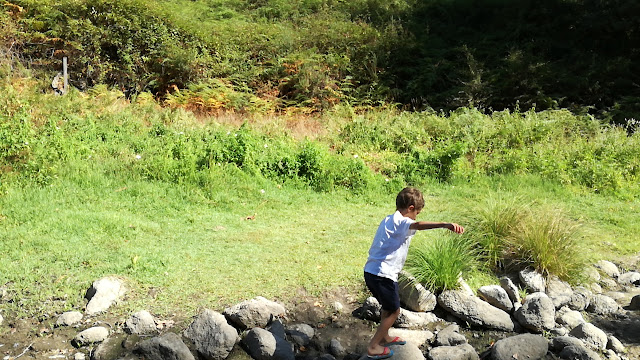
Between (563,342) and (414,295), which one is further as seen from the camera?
(414,295)

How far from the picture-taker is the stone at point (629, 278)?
619 cm

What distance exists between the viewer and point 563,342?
471 centimetres

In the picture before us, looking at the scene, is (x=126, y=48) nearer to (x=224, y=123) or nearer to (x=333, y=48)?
(x=224, y=123)

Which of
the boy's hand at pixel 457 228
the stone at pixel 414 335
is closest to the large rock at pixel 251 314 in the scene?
the stone at pixel 414 335

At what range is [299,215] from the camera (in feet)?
25.1

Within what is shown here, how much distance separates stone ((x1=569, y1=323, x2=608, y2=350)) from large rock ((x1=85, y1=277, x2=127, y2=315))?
13.5 ft

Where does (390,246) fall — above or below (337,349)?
above

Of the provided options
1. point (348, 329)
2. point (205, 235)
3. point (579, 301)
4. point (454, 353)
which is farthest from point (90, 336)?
point (579, 301)

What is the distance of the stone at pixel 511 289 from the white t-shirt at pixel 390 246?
6.41ft

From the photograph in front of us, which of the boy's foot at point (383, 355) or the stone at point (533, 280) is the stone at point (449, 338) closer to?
the boy's foot at point (383, 355)

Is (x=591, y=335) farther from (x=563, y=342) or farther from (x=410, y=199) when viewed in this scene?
(x=410, y=199)

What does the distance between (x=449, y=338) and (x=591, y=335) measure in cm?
126

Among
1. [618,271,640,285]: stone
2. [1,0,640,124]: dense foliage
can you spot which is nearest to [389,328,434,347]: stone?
[618,271,640,285]: stone

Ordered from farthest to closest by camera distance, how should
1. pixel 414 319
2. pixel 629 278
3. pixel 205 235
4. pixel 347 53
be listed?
pixel 347 53 → pixel 205 235 → pixel 629 278 → pixel 414 319
